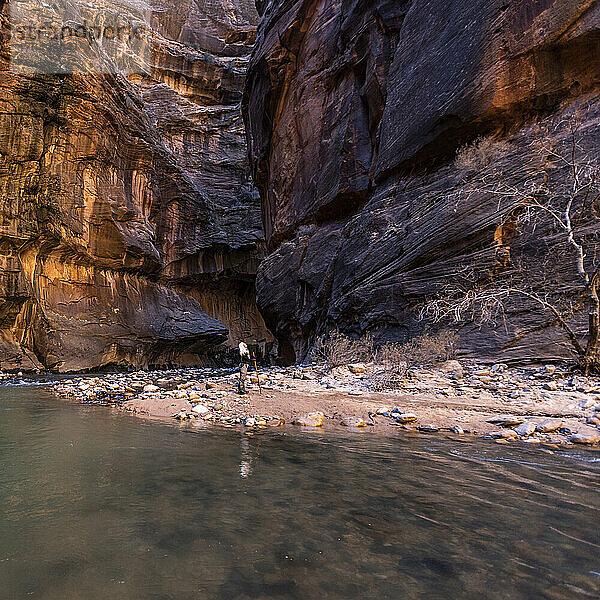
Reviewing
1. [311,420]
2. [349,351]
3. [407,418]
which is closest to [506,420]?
[407,418]

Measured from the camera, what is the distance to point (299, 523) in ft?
7.97

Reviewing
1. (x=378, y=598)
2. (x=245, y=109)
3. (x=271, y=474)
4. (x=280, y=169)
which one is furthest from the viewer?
(x=245, y=109)

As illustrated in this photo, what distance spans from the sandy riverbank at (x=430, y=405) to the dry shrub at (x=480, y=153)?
6658mm

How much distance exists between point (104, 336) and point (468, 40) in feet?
89.4

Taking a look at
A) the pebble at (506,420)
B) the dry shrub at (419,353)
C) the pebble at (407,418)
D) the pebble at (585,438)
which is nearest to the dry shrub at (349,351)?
the dry shrub at (419,353)

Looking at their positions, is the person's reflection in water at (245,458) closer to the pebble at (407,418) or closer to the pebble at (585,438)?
the pebble at (407,418)

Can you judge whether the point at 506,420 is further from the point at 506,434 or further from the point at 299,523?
the point at 299,523

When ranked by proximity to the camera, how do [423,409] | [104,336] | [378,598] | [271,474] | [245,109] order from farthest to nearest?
[245,109] < [104,336] < [423,409] < [271,474] < [378,598]

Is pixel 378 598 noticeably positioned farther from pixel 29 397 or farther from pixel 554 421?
pixel 29 397

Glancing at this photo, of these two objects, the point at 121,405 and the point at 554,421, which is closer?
the point at 554,421

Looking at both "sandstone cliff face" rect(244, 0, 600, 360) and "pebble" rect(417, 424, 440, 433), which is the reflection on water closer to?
"pebble" rect(417, 424, 440, 433)

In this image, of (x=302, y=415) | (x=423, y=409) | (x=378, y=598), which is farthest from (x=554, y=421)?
(x=378, y=598)

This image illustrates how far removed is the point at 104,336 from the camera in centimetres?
2695

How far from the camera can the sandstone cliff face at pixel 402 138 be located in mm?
10586
